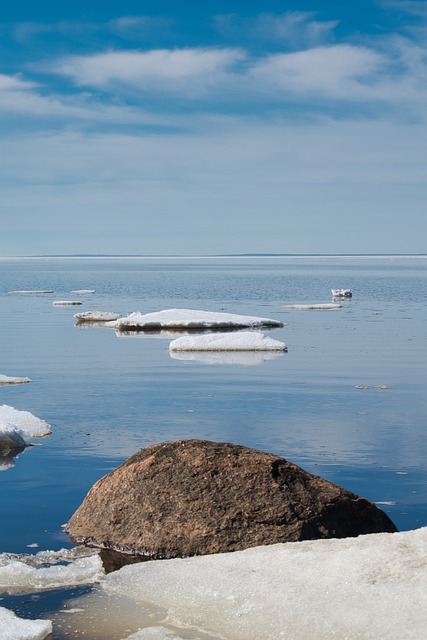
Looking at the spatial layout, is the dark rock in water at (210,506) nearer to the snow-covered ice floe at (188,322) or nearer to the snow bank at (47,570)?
the snow bank at (47,570)

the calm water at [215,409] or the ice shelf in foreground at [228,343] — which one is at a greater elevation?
the ice shelf in foreground at [228,343]

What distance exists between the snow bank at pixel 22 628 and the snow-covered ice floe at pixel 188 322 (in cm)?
1899

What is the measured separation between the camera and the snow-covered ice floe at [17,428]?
9703 millimetres

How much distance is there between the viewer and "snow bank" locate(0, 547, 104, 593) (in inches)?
226

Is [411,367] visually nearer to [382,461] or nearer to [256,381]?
[256,381]

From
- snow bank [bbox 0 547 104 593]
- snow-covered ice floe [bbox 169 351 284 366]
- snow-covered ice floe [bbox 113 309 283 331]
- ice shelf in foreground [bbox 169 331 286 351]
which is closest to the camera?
snow bank [bbox 0 547 104 593]

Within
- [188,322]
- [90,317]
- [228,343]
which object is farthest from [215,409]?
[90,317]

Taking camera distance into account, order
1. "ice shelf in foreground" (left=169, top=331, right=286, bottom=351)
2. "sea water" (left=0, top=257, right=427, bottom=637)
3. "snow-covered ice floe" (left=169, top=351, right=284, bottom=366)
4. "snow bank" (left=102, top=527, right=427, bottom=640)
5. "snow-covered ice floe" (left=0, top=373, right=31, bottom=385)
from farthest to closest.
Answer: "ice shelf in foreground" (left=169, top=331, right=286, bottom=351)
"snow-covered ice floe" (left=169, top=351, right=284, bottom=366)
"snow-covered ice floe" (left=0, top=373, right=31, bottom=385)
"sea water" (left=0, top=257, right=427, bottom=637)
"snow bank" (left=102, top=527, right=427, bottom=640)

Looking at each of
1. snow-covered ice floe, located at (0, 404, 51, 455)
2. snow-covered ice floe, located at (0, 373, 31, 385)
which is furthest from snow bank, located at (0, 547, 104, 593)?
snow-covered ice floe, located at (0, 373, 31, 385)

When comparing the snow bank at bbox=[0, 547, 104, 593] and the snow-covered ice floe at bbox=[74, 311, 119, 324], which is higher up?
→ the snow-covered ice floe at bbox=[74, 311, 119, 324]

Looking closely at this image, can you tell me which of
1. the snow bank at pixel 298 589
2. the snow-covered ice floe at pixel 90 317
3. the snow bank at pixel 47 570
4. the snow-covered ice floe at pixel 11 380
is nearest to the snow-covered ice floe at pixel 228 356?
the snow-covered ice floe at pixel 11 380

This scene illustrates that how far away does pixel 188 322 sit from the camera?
80.1 feet

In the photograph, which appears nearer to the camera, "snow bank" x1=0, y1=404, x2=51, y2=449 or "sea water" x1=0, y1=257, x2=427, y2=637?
"sea water" x1=0, y1=257, x2=427, y2=637

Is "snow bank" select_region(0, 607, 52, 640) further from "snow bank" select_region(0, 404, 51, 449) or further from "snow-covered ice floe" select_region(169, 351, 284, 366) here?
"snow-covered ice floe" select_region(169, 351, 284, 366)
